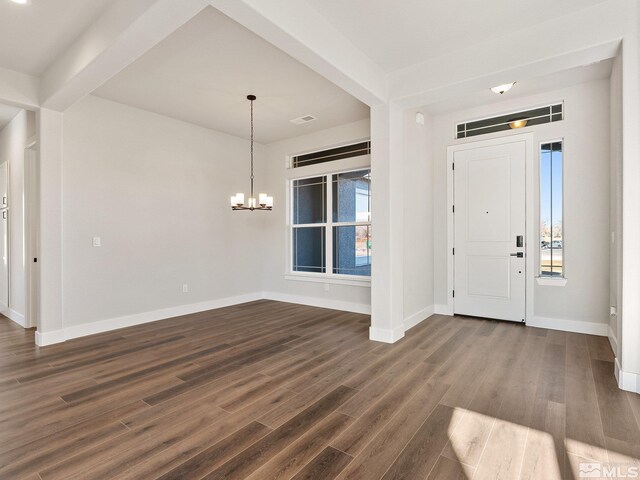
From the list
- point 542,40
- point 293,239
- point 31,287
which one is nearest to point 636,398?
point 542,40

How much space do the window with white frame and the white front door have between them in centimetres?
140

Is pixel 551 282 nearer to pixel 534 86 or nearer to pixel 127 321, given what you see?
pixel 534 86

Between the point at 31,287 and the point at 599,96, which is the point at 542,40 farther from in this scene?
the point at 31,287

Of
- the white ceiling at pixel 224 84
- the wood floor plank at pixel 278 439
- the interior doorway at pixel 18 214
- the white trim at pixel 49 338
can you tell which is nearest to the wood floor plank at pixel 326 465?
the wood floor plank at pixel 278 439

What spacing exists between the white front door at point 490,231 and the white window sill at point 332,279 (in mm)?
1376

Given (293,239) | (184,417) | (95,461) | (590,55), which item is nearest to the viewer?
(95,461)

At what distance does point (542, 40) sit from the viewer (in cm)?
295

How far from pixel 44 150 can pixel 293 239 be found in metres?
3.85

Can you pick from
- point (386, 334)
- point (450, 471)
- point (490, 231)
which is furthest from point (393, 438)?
point (490, 231)

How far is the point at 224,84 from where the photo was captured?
4.07 meters

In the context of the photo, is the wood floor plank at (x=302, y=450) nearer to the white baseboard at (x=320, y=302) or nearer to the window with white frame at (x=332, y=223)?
the white baseboard at (x=320, y=302)

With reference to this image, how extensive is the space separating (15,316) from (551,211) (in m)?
7.70

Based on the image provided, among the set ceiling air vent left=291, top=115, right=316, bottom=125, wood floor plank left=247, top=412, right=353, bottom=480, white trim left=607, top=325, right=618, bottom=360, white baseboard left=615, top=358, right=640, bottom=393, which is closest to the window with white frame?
ceiling air vent left=291, top=115, right=316, bottom=125

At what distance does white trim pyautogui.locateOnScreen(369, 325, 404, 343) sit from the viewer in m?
3.96
